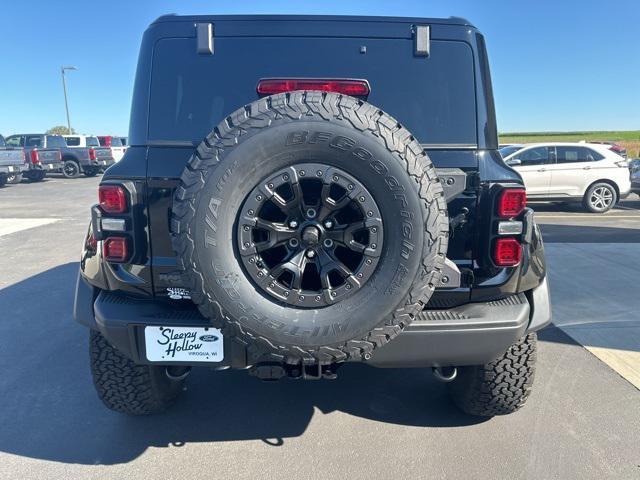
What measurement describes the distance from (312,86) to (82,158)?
74.9 feet

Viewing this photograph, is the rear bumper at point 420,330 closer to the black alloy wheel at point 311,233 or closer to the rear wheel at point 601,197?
the black alloy wheel at point 311,233

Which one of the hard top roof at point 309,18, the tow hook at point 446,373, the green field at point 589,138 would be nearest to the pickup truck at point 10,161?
the hard top roof at point 309,18

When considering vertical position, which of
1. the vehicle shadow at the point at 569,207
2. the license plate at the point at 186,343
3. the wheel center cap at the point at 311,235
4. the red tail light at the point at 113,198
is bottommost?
the vehicle shadow at the point at 569,207

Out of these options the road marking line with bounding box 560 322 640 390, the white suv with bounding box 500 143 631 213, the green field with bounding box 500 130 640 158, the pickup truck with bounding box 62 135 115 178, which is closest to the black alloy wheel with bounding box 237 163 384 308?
the road marking line with bounding box 560 322 640 390

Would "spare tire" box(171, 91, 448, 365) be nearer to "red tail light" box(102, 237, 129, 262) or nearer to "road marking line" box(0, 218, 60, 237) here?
"red tail light" box(102, 237, 129, 262)

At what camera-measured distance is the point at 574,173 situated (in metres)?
11.4

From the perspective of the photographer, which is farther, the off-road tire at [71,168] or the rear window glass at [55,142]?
the off-road tire at [71,168]

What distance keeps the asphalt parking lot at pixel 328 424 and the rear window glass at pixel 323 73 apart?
5.39 ft

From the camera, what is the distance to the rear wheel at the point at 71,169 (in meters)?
22.2

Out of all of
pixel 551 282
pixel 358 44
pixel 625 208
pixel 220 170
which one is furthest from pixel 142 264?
pixel 625 208

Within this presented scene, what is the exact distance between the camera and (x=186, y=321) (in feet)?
7.16

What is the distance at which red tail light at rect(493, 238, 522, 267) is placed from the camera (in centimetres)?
226

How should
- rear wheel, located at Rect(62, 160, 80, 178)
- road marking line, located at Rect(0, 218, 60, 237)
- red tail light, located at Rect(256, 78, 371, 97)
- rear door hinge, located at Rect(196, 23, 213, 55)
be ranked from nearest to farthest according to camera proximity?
red tail light, located at Rect(256, 78, 371, 97) < rear door hinge, located at Rect(196, 23, 213, 55) < road marking line, located at Rect(0, 218, 60, 237) < rear wheel, located at Rect(62, 160, 80, 178)

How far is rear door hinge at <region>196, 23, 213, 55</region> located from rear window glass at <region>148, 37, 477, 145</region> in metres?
0.04
